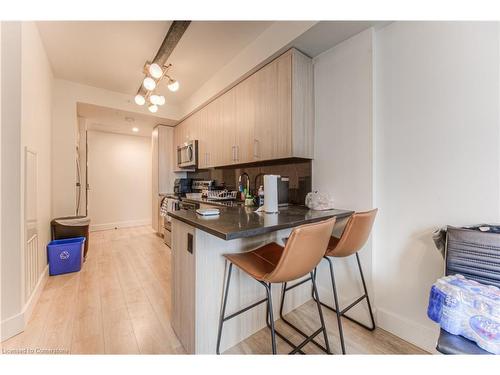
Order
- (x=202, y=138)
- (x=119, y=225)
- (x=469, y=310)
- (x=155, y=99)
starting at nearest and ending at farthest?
(x=469, y=310), (x=155, y=99), (x=202, y=138), (x=119, y=225)

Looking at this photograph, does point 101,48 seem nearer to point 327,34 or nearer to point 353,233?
point 327,34

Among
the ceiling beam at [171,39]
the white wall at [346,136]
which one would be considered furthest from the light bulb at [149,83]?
the white wall at [346,136]

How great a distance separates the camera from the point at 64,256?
248 centimetres

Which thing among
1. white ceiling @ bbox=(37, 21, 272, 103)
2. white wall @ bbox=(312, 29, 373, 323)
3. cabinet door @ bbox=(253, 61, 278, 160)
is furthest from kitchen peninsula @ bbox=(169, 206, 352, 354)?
white ceiling @ bbox=(37, 21, 272, 103)

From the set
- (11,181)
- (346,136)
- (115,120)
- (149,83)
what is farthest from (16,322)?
(115,120)

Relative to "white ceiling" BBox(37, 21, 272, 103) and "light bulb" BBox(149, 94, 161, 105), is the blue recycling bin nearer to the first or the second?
"light bulb" BBox(149, 94, 161, 105)

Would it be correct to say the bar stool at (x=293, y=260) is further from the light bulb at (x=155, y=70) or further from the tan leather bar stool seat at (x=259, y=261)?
the light bulb at (x=155, y=70)

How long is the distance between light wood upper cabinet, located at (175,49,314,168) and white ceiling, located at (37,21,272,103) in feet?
1.27

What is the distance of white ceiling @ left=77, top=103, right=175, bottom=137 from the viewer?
341 cm

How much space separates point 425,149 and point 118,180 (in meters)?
5.94

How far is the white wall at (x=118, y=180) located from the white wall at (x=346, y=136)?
5.00 metres

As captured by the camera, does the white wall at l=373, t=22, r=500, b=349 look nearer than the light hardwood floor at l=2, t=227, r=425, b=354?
Yes

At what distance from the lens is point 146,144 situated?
550cm

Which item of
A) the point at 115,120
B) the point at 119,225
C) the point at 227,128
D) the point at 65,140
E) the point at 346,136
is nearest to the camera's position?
the point at 346,136
